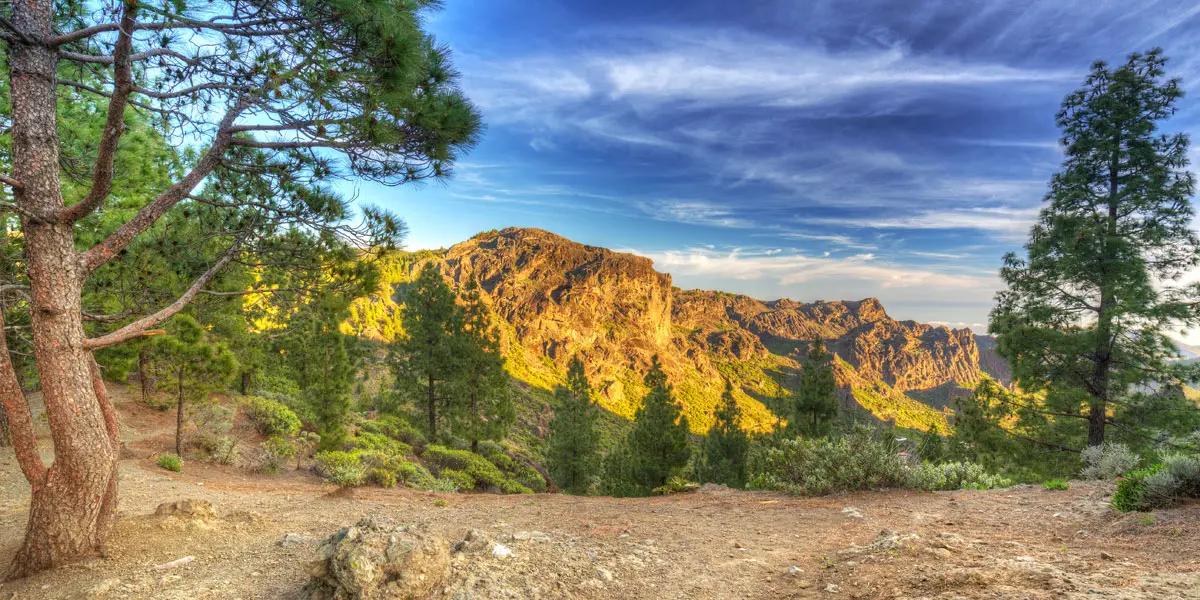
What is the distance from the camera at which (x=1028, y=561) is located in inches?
162

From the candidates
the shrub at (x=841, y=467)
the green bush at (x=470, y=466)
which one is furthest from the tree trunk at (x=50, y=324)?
the green bush at (x=470, y=466)

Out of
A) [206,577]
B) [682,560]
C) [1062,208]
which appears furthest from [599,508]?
[1062,208]

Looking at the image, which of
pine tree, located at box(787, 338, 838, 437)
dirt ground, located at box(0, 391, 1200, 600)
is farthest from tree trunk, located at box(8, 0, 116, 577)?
pine tree, located at box(787, 338, 838, 437)

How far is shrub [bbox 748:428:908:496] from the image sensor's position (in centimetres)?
908

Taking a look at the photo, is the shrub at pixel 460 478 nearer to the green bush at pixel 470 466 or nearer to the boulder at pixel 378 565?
the green bush at pixel 470 466

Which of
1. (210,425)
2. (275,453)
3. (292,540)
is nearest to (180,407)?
(275,453)

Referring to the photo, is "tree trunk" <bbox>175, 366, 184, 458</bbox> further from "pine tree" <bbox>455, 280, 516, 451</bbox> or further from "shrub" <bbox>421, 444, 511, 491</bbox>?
"pine tree" <bbox>455, 280, 516, 451</bbox>

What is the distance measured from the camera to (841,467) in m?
9.22

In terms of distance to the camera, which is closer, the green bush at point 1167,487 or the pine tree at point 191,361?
the green bush at point 1167,487

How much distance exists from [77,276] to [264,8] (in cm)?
315

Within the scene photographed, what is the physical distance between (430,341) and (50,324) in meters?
16.8

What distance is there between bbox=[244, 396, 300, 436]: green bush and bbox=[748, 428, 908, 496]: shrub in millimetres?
15061

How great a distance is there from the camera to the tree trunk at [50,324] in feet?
15.1

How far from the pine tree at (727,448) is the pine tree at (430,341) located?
604 inches
